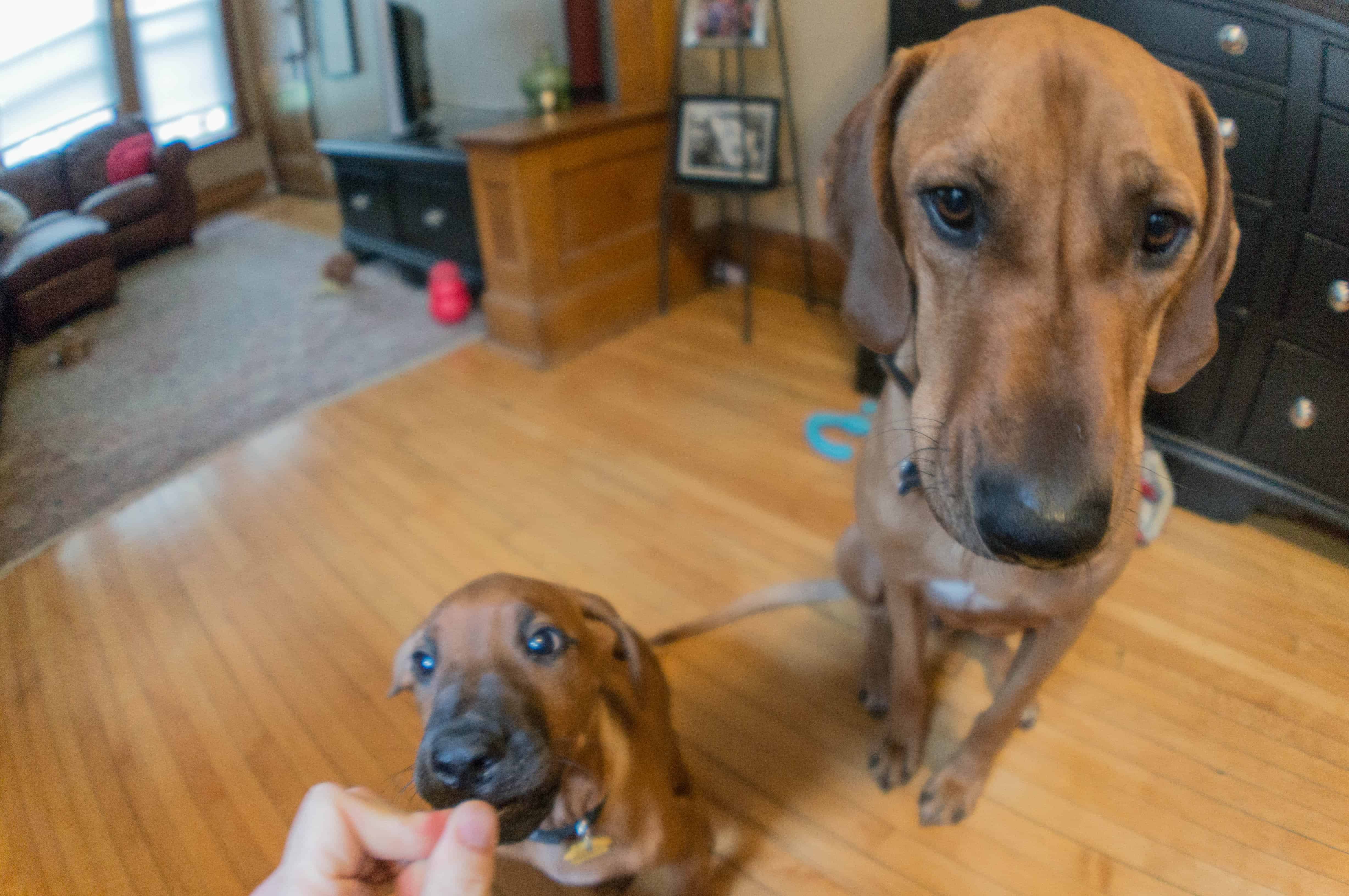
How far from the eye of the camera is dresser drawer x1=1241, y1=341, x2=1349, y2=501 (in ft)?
4.25

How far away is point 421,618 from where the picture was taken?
1.77 metres

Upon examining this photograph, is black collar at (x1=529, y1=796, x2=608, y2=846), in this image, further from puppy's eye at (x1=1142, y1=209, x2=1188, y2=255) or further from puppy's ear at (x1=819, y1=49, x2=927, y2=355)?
puppy's eye at (x1=1142, y1=209, x2=1188, y2=255)

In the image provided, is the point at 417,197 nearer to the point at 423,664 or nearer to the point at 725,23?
the point at 725,23

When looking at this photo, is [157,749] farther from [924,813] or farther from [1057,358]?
[1057,358]

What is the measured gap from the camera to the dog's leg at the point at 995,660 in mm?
1485

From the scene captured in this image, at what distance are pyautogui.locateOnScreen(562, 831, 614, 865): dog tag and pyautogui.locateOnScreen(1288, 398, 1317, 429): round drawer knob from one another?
1.51 meters

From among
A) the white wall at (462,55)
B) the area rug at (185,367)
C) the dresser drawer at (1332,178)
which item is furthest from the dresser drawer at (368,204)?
the dresser drawer at (1332,178)

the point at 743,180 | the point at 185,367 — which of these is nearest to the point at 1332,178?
the point at 743,180

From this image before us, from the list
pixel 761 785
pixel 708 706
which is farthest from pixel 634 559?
pixel 761 785

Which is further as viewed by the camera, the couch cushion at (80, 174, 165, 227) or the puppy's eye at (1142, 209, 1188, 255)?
the couch cushion at (80, 174, 165, 227)

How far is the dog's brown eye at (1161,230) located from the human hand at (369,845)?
93 centimetres

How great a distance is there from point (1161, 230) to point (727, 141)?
234cm

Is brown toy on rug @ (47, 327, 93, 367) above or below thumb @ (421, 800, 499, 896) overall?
above

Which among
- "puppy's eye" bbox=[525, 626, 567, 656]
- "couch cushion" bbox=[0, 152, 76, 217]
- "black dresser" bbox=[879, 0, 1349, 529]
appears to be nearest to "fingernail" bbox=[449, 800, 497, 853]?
"puppy's eye" bbox=[525, 626, 567, 656]
